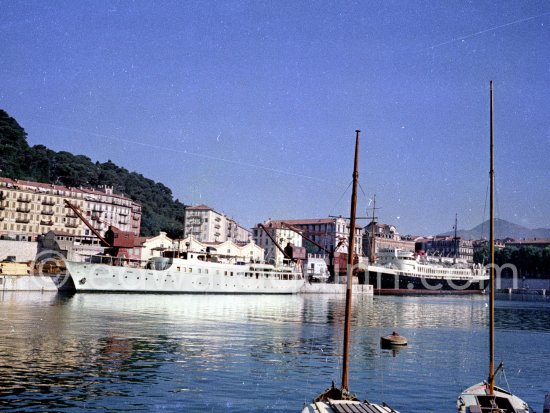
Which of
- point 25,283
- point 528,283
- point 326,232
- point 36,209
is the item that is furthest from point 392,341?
point 528,283

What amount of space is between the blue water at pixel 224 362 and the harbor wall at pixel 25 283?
16.1 metres

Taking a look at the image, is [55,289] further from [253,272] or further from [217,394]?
[217,394]

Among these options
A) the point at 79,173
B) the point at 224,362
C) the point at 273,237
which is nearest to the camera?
the point at 224,362

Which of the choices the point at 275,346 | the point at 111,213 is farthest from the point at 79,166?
the point at 275,346

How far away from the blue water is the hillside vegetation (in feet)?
289

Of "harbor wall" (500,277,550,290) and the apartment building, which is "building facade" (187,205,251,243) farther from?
"harbor wall" (500,277,550,290)

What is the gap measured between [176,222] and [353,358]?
495ft

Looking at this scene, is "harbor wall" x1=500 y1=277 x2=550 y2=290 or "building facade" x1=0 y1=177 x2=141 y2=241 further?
"harbor wall" x1=500 y1=277 x2=550 y2=290

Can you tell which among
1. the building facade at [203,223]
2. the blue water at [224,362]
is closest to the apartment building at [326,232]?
the building facade at [203,223]

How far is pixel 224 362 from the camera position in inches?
980

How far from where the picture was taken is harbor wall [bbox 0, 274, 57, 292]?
6081 centimetres

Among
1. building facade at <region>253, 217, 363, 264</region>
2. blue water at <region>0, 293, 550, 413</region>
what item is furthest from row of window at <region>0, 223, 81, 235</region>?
blue water at <region>0, 293, 550, 413</region>

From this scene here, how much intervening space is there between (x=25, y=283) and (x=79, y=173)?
9580 centimetres

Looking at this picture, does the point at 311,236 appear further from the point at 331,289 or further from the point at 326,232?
the point at 331,289
